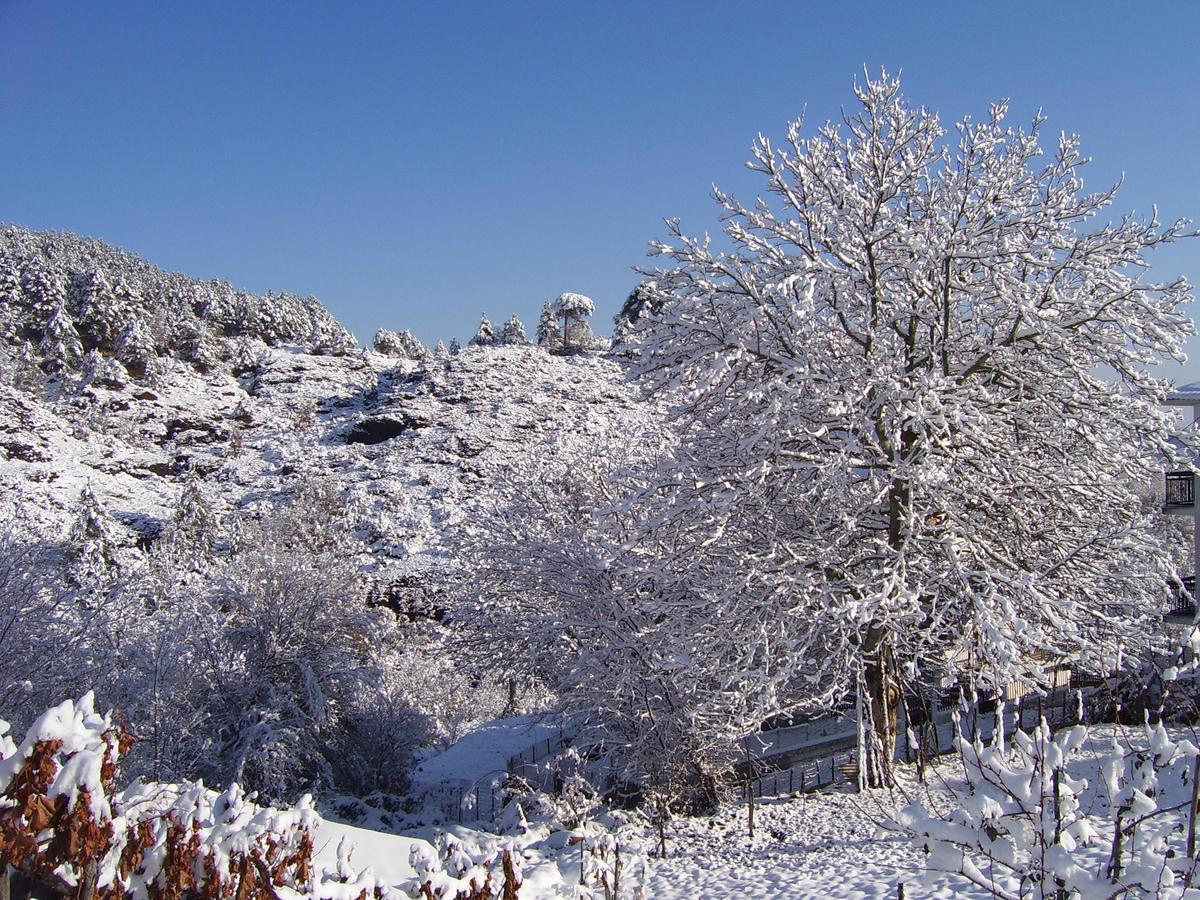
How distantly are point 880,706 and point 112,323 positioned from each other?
75328mm

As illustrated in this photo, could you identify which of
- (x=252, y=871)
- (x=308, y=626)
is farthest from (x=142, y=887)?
(x=308, y=626)

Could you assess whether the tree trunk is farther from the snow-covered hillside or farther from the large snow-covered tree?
the snow-covered hillside

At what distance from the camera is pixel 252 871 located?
3.89 meters

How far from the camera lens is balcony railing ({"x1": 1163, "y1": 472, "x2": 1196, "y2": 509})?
46.6 ft

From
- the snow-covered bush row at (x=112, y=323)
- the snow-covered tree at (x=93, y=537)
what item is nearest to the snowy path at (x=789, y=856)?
the snow-covered tree at (x=93, y=537)

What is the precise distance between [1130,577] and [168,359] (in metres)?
75.7

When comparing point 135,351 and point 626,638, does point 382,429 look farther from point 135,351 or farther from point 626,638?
point 626,638

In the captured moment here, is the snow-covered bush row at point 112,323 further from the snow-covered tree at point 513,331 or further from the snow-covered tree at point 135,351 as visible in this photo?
the snow-covered tree at point 513,331

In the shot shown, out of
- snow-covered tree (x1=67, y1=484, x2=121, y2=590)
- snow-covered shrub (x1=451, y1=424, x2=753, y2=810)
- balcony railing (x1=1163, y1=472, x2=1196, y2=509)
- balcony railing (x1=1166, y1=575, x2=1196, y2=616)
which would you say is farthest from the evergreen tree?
balcony railing (x1=1166, y1=575, x2=1196, y2=616)

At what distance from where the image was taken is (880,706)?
9797 millimetres

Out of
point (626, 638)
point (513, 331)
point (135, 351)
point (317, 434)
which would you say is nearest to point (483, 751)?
point (626, 638)

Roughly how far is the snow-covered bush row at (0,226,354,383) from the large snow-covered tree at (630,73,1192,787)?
2429 inches

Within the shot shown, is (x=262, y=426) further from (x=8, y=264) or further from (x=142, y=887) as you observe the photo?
(x=142, y=887)

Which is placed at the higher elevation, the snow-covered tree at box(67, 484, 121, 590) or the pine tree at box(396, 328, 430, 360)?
the pine tree at box(396, 328, 430, 360)
